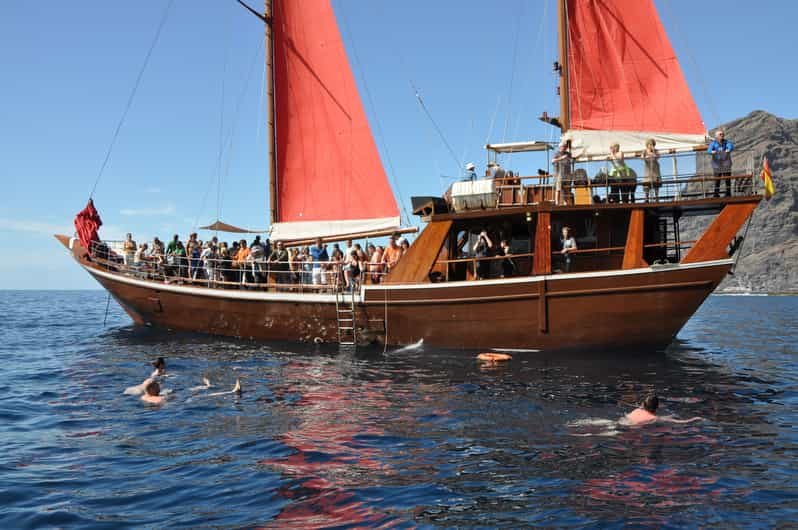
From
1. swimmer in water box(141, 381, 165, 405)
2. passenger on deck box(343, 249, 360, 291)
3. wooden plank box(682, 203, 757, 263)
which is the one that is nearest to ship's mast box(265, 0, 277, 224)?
passenger on deck box(343, 249, 360, 291)

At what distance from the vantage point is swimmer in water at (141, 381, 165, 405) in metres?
12.0

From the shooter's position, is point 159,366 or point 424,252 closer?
point 159,366

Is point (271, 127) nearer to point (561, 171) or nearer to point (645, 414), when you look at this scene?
point (561, 171)

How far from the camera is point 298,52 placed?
22141 millimetres

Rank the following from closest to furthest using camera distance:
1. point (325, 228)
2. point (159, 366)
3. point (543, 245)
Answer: point (159, 366) → point (543, 245) → point (325, 228)

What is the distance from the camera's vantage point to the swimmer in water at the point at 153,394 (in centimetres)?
1204

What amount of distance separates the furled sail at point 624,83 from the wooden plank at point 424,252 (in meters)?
5.30

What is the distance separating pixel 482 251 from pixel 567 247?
92.9 inches

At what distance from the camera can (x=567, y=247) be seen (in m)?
16.4

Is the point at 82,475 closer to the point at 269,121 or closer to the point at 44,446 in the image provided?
the point at 44,446

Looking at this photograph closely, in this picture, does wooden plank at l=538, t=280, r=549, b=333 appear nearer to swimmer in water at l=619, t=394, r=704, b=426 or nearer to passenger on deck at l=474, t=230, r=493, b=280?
passenger on deck at l=474, t=230, r=493, b=280

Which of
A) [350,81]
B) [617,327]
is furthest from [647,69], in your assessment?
[350,81]

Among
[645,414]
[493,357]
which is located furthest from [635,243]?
[645,414]

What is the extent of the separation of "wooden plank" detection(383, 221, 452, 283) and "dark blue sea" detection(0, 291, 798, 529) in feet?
9.00
